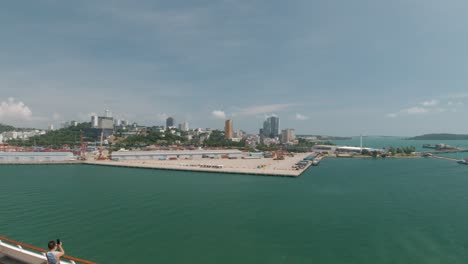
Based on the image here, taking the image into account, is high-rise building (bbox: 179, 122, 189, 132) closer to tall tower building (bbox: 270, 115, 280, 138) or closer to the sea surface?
tall tower building (bbox: 270, 115, 280, 138)

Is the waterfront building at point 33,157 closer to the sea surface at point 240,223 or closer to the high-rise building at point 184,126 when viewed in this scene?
the sea surface at point 240,223

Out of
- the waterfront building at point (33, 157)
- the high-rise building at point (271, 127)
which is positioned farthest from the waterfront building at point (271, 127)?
the waterfront building at point (33, 157)

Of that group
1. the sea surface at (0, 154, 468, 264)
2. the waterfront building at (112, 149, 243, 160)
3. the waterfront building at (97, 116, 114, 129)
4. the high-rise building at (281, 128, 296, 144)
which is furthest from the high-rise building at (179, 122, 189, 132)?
the sea surface at (0, 154, 468, 264)

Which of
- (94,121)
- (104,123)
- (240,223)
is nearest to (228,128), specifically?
(104,123)

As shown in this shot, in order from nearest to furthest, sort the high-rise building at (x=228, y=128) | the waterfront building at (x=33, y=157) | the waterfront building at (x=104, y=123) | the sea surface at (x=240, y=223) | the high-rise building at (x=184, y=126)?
the sea surface at (x=240, y=223) < the waterfront building at (x=33, y=157) < the waterfront building at (x=104, y=123) < the high-rise building at (x=228, y=128) < the high-rise building at (x=184, y=126)

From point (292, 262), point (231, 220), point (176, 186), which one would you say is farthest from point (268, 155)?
point (292, 262)

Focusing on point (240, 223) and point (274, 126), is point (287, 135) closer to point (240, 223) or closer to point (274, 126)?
point (274, 126)

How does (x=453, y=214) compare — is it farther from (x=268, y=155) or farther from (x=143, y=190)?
(x=268, y=155)
